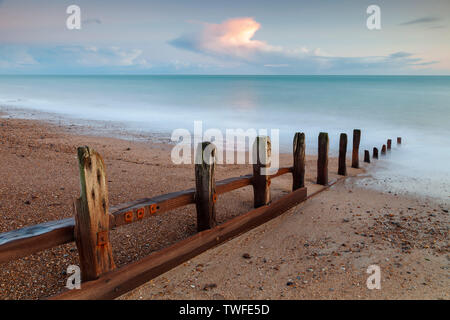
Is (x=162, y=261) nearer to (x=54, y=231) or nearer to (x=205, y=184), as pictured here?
(x=205, y=184)

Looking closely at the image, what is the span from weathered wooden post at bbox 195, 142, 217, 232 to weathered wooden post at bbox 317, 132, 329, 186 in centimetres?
379

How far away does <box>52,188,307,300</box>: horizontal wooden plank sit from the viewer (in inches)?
113

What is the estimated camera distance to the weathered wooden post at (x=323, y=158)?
7.05m

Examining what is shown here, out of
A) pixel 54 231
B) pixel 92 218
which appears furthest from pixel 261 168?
pixel 54 231

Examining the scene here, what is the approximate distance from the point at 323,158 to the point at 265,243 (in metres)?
3.42

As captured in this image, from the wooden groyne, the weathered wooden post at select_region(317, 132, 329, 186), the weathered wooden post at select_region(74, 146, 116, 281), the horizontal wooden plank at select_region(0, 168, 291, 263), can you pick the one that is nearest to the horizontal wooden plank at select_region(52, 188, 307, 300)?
the wooden groyne

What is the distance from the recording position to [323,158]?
23.8 feet

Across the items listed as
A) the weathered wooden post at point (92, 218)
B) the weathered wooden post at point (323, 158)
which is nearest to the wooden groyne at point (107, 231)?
the weathered wooden post at point (92, 218)

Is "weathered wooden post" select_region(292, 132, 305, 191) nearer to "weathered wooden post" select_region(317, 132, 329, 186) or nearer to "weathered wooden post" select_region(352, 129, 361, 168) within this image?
"weathered wooden post" select_region(317, 132, 329, 186)

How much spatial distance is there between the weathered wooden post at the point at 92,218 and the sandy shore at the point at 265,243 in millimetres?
456
